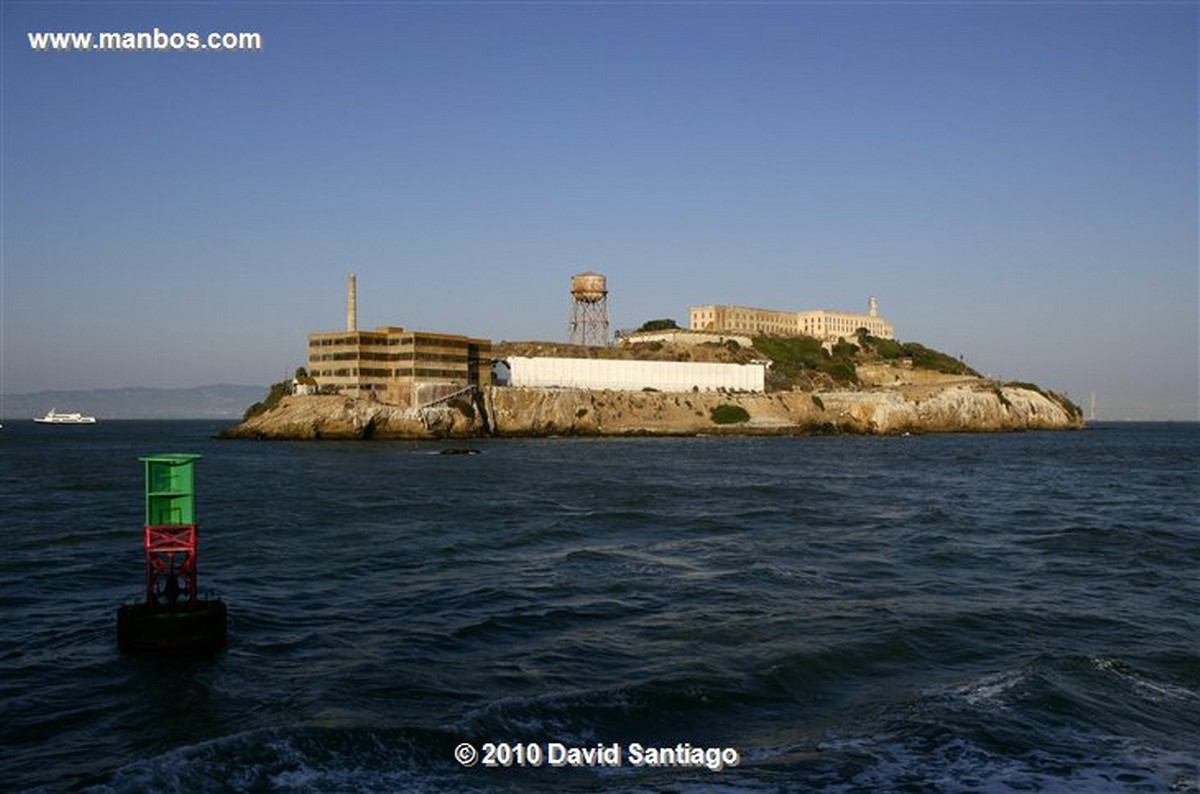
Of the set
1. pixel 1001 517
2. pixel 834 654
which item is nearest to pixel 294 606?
pixel 834 654

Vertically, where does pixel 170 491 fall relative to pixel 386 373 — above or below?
below

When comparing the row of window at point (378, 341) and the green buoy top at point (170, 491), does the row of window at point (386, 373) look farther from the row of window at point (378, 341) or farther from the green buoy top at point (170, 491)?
the green buoy top at point (170, 491)

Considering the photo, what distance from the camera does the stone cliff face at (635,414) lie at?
118812 millimetres

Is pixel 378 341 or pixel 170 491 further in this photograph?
pixel 378 341

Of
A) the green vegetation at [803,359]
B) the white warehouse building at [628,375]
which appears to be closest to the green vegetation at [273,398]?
the white warehouse building at [628,375]

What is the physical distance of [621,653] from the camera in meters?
21.0

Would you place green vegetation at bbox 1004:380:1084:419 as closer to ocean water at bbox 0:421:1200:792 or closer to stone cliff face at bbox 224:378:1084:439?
stone cliff face at bbox 224:378:1084:439

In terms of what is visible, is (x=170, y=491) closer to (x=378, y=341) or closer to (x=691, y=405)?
(x=378, y=341)

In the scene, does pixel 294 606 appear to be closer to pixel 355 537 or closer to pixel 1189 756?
pixel 355 537

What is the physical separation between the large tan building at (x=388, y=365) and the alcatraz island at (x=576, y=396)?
157 millimetres

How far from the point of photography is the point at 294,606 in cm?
2575

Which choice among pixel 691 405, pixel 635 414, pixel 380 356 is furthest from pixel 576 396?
pixel 380 356

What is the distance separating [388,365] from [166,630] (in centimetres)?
10664

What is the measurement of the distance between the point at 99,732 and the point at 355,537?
2201cm
